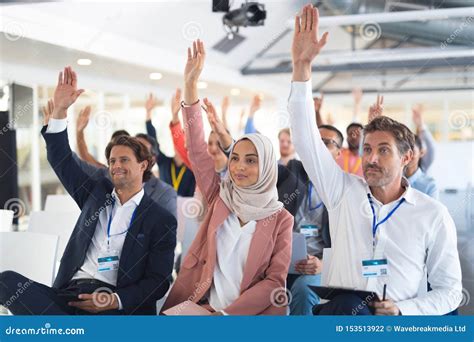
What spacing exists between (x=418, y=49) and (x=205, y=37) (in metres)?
3.49

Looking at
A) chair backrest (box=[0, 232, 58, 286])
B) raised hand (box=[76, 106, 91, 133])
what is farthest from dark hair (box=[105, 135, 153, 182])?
raised hand (box=[76, 106, 91, 133])

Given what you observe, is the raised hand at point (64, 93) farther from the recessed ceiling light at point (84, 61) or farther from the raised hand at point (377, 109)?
the recessed ceiling light at point (84, 61)

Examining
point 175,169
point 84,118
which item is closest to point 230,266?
point 84,118

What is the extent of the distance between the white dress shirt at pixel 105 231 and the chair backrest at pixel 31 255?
1.29 ft

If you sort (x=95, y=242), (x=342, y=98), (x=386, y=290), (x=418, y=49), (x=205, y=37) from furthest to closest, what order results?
(x=342, y=98)
(x=418, y=49)
(x=205, y=37)
(x=95, y=242)
(x=386, y=290)

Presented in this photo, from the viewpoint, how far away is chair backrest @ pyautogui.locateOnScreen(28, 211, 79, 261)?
12.8 feet

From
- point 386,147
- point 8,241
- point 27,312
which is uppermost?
point 386,147

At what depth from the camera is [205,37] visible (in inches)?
257

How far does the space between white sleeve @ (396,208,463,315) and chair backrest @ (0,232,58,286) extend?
1.99 metres

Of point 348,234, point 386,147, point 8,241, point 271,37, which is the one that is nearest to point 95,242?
point 8,241

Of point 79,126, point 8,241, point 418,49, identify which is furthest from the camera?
→ point 418,49

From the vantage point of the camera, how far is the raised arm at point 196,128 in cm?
310

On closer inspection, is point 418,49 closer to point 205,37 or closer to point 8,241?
point 205,37

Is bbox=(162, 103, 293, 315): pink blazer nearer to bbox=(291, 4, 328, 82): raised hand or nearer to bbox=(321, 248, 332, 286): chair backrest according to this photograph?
bbox=(321, 248, 332, 286): chair backrest
